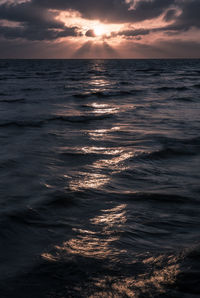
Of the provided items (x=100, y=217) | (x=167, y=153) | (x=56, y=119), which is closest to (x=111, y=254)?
(x=100, y=217)

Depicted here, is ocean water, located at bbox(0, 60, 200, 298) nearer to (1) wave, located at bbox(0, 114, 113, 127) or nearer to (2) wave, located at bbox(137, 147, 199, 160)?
(2) wave, located at bbox(137, 147, 199, 160)

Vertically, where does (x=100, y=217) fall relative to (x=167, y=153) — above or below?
below

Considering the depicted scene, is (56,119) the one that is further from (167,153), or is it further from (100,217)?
(100,217)

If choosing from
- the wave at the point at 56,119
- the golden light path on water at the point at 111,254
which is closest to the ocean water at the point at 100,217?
the golden light path on water at the point at 111,254

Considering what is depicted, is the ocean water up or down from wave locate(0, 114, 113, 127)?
down

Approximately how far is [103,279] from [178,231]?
1208 mm

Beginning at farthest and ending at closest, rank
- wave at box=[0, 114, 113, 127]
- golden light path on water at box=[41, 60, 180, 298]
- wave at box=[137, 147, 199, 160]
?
wave at box=[0, 114, 113, 127] → wave at box=[137, 147, 199, 160] → golden light path on water at box=[41, 60, 180, 298]

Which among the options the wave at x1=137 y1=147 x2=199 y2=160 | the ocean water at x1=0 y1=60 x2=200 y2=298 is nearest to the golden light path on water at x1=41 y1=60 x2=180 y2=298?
the ocean water at x1=0 y1=60 x2=200 y2=298

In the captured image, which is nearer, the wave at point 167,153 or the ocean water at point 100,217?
the ocean water at point 100,217

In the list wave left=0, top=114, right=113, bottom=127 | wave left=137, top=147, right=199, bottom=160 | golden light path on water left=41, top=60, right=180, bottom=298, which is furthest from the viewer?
wave left=0, top=114, right=113, bottom=127

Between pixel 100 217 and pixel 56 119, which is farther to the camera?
pixel 56 119

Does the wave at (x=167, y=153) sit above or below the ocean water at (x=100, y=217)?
above

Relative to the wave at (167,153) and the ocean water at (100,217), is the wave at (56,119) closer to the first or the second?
the ocean water at (100,217)

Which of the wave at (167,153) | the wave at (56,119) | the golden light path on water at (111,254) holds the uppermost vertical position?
the wave at (56,119)
